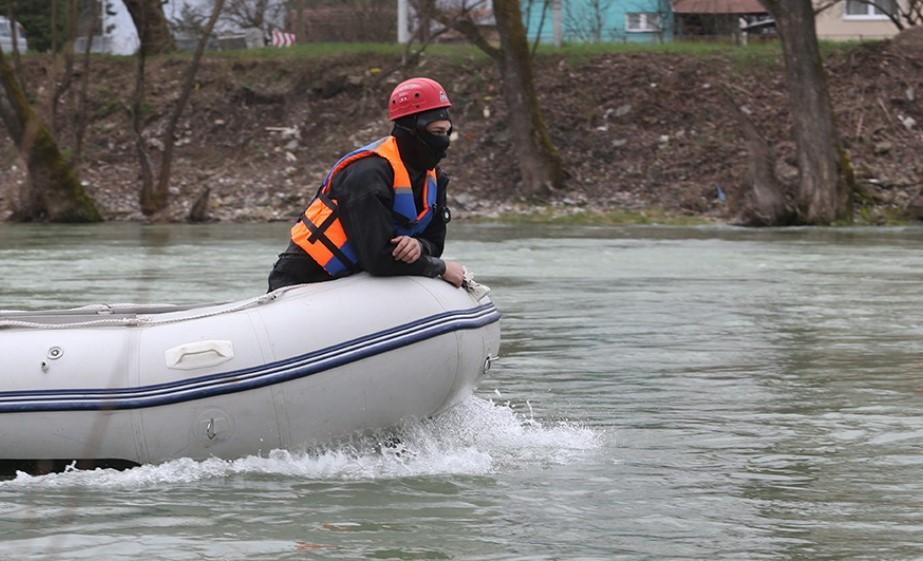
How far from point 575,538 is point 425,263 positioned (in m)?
1.53

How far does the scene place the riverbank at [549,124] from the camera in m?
26.3

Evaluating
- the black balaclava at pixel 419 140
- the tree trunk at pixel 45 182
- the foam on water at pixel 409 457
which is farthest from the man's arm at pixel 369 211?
the tree trunk at pixel 45 182

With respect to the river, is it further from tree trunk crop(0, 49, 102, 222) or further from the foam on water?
tree trunk crop(0, 49, 102, 222)

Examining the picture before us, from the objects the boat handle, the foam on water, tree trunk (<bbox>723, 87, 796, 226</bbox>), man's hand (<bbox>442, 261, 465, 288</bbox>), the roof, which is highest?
the roof

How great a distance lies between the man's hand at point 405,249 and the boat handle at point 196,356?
2.56ft

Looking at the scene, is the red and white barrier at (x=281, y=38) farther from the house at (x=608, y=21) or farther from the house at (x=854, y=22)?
the house at (x=854, y=22)

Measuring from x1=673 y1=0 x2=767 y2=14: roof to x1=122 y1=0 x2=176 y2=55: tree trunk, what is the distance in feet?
40.0

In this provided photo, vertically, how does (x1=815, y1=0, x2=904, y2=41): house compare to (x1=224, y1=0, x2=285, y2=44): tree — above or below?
below

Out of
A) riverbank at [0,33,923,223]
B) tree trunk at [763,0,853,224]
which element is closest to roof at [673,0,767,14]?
riverbank at [0,33,923,223]

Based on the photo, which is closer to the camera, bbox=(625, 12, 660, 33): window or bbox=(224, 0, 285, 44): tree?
bbox=(224, 0, 285, 44): tree

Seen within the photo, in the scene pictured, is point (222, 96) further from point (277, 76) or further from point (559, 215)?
point (559, 215)

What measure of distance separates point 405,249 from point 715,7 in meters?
32.0

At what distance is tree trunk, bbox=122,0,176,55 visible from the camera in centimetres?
2773

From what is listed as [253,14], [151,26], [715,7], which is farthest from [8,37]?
[715,7]
